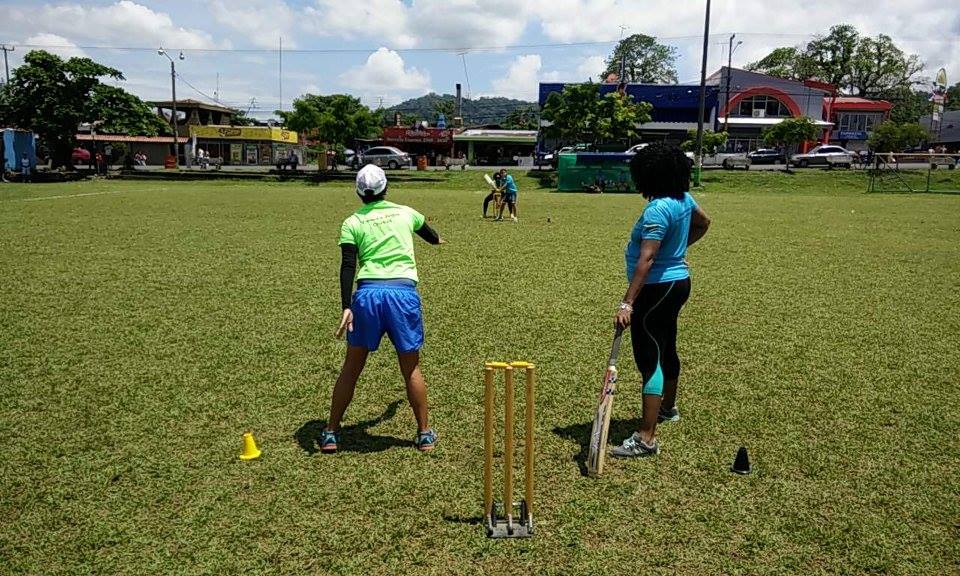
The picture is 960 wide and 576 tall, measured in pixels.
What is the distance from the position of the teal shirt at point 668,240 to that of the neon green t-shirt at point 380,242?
4.58 ft

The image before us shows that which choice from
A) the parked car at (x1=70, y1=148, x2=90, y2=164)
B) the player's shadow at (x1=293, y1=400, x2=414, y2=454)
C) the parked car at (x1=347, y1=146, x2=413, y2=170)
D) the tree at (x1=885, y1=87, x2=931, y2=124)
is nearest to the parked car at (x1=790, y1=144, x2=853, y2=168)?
the parked car at (x1=347, y1=146, x2=413, y2=170)

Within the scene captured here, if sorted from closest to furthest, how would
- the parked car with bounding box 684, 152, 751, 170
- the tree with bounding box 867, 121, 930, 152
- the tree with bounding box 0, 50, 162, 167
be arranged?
1. the tree with bounding box 0, 50, 162, 167
2. the parked car with bounding box 684, 152, 751, 170
3. the tree with bounding box 867, 121, 930, 152

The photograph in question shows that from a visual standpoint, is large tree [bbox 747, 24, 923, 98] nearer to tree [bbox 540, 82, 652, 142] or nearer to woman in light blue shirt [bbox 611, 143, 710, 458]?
tree [bbox 540, 82, 652, 142]

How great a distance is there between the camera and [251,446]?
4578 millimetres

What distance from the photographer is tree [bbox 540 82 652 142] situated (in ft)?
149

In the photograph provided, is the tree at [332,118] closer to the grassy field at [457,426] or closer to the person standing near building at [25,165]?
the person standing near building at [25,165]

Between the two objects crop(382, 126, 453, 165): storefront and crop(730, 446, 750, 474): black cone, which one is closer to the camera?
crop(730, 446, 750, 474): black cone

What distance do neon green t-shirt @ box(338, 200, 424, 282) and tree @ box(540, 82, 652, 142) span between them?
140 ft

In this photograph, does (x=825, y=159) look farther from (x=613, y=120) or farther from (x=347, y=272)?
(x=347, y=272)

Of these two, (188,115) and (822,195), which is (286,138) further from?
(822,195)

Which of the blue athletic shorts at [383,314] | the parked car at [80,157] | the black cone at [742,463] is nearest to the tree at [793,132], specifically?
the black cone at [742,463]

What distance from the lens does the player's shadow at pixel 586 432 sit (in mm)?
4840

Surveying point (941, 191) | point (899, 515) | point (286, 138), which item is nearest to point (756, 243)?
point (899, 515)

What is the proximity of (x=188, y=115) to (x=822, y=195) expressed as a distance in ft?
210
